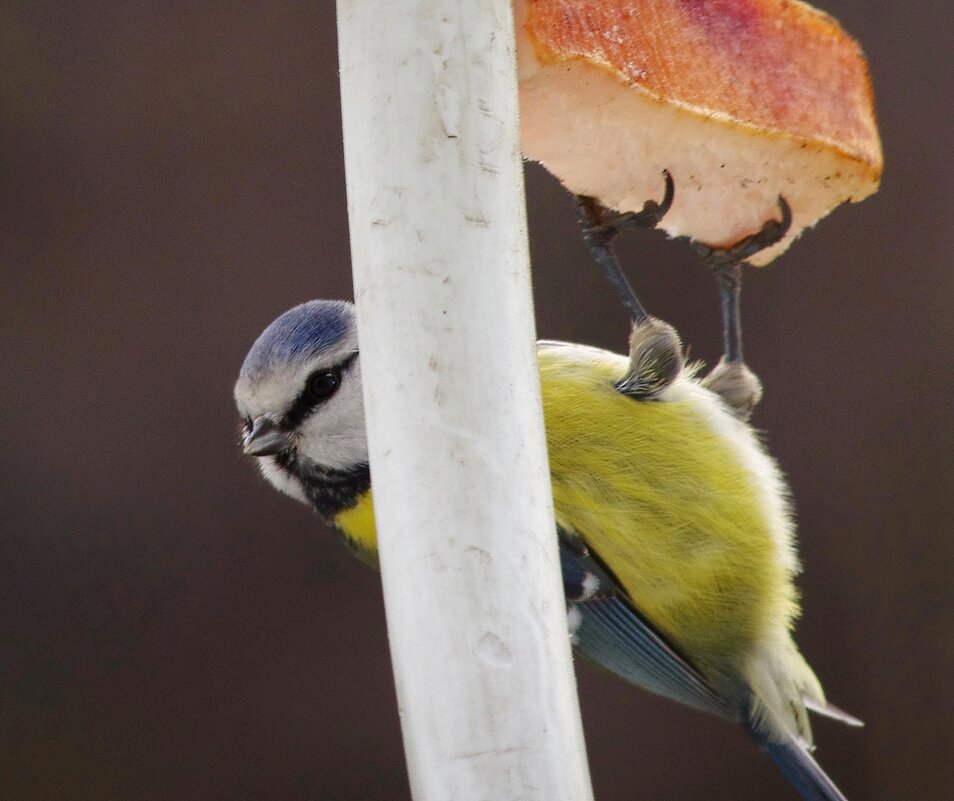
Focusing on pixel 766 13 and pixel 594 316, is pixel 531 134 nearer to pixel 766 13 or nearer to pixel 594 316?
pixel 766 13

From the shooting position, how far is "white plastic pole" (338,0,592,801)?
0.45 metres

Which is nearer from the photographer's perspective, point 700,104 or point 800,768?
point 700,104

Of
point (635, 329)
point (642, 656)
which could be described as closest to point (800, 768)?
point (642, 656)

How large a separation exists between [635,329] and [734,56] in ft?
0.82

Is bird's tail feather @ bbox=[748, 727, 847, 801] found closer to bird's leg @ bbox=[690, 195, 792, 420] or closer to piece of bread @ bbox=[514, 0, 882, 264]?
bird's leg @ bbox=[690, 195, 792, 420]

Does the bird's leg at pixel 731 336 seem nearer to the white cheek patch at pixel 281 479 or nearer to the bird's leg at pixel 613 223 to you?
the bird's leg at pixel 613 223

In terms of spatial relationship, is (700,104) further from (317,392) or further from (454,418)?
(317,392)

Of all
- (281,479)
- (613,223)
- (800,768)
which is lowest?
(800,768)

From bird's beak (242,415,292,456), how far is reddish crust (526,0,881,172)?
0.40 meters

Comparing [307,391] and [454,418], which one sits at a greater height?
[307,391]

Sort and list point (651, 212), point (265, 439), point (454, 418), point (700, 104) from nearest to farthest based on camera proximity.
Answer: point (454, 418), point (700, 104), point (651, 212), point (265, 439)

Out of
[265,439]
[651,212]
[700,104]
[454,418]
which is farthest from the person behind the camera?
[265,439]

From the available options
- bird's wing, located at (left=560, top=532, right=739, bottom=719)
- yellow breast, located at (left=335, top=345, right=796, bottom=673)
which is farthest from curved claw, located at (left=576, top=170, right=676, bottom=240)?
bird's wing, located at (left=560, top=532, right=739, bottom=719)

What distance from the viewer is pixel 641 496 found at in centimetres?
89
